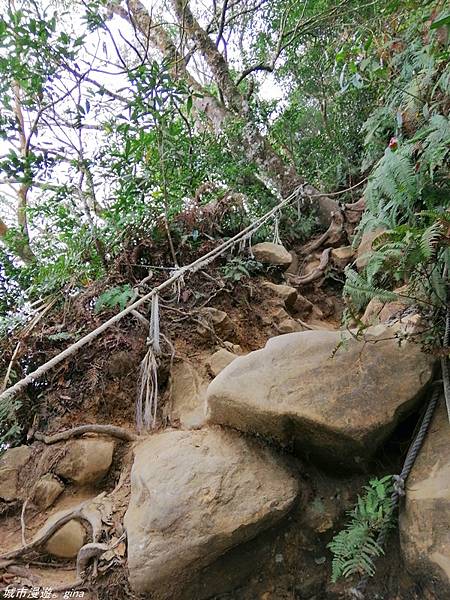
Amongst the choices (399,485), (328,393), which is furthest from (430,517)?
(328,393)

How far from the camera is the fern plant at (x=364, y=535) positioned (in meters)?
1.62

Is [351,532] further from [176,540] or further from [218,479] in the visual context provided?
[176,540]

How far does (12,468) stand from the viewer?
2570 millimetres

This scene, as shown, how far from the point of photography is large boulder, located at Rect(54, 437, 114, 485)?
2441 millimetres

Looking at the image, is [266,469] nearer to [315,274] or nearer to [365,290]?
[365,290]

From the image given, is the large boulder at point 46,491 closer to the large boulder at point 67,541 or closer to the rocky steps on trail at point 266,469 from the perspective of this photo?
the rocky steps on trail at point 266,469

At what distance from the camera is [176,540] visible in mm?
1792

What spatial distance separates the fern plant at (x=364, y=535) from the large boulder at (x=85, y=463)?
1.45 meters

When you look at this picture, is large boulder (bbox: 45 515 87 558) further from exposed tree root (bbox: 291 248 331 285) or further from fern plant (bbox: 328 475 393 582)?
exposed tree root (bbox: 291 248 331 285)

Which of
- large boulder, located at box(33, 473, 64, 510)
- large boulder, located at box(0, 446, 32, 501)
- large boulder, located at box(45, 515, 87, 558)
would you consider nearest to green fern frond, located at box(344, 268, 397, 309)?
large boulder, located at box(45, 515, 87, 558)

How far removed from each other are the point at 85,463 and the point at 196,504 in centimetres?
94

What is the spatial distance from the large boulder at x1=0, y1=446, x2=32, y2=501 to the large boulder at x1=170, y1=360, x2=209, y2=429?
3.34ft

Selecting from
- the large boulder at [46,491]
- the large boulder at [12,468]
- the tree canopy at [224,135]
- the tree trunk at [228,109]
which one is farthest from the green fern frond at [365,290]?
the tree trunk at [228,109]

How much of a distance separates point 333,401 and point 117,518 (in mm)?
Answer: 1343
